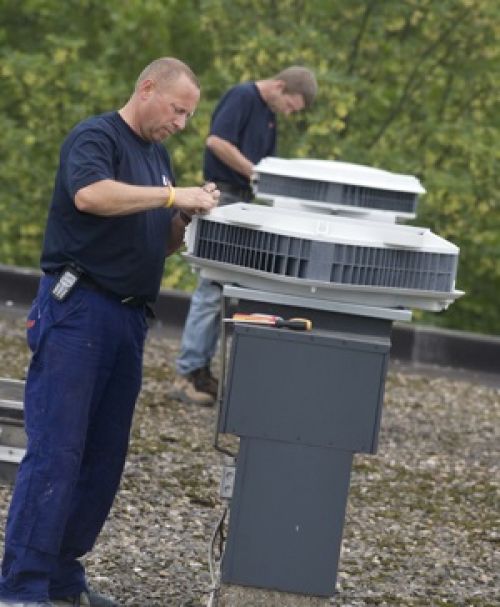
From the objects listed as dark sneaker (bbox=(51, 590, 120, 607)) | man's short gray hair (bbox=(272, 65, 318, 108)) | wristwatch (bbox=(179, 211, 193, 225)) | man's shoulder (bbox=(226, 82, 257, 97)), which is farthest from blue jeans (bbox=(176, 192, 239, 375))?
wristwatch (bbox=(179, 211, 193, 225))

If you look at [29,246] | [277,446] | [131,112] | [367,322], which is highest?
[131,112]

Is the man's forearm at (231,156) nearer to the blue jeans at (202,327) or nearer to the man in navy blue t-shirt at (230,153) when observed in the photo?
the man in navy blue t-shirt at (230,153)

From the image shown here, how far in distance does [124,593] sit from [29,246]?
35.0 ft

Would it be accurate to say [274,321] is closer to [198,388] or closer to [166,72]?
[166,72]

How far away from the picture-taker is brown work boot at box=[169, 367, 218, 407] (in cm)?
991

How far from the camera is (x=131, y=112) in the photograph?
544 centimetres

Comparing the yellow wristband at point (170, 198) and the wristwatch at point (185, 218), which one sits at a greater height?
the yellow wristband at point (170, 198)

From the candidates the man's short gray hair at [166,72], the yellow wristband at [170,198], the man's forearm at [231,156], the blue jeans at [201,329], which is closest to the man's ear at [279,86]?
the man's forearm at [231,156]

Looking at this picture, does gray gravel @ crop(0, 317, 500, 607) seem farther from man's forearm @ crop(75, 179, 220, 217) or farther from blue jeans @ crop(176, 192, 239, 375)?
man's forearm @ crop(75, 179, 220, 217)

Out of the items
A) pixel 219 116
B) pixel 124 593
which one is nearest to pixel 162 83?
pixel 124 593

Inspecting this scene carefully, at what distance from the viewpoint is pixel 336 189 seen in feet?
28.0

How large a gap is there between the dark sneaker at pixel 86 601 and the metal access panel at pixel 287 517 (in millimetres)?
717

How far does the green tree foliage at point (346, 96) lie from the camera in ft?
51.4

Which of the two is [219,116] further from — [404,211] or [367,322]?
[367,322]
